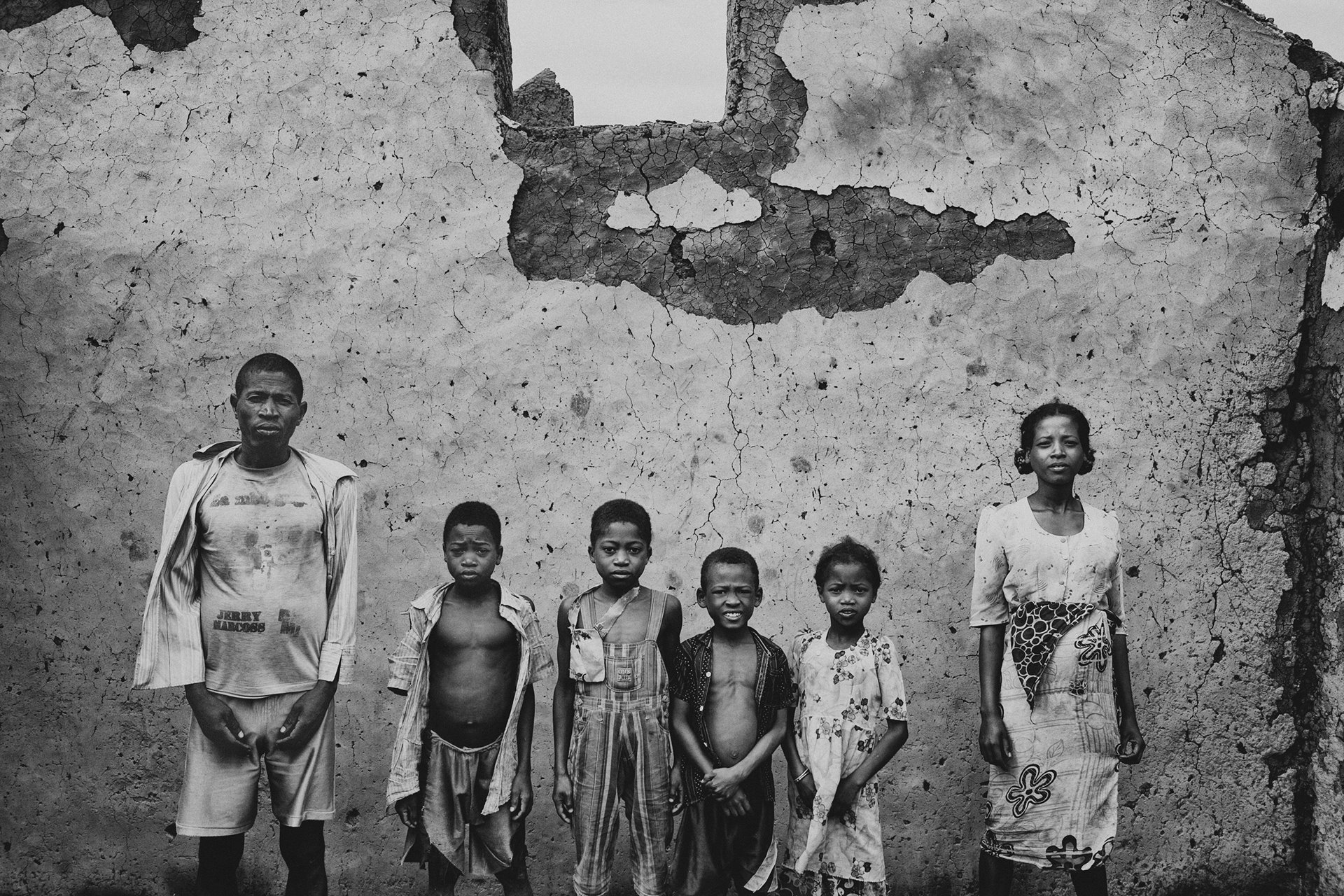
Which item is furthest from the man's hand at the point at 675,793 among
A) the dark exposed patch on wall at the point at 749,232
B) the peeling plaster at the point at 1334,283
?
the peeling plaster at the point at 1334,283

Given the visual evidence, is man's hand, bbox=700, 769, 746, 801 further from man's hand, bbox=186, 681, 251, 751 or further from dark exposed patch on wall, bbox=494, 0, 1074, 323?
dark exposed patch on wall, bbox=494, 0, 1074, 323

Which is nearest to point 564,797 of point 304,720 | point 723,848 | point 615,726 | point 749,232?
point 615,726

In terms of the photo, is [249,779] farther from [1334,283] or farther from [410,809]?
[1334,283]

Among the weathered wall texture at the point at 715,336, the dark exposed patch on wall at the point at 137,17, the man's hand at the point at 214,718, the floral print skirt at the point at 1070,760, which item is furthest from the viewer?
the dark exposed patch on wall at the point at 137,17

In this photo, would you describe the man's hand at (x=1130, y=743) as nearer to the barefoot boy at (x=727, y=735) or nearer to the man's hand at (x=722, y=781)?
the barefoot boy at (x=727, y=735)

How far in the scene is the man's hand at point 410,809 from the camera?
2918 millimetres

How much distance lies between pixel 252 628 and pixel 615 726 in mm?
974

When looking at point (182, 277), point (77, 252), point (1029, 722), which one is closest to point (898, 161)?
point (1029, 722)

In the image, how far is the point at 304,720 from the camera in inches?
114

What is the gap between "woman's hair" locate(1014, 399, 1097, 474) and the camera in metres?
3.22

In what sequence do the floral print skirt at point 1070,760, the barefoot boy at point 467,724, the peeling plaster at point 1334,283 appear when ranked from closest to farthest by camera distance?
the barefoot boy at point 467,724 → the floral print skirt at point 1070,760 → the peeling plaster at point 1334,283

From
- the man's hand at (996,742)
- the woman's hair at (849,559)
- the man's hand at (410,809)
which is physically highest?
the woman's hair at (849,559)

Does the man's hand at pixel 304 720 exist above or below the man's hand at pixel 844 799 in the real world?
above

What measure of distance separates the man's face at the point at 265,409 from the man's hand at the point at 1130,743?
247 centimetres
